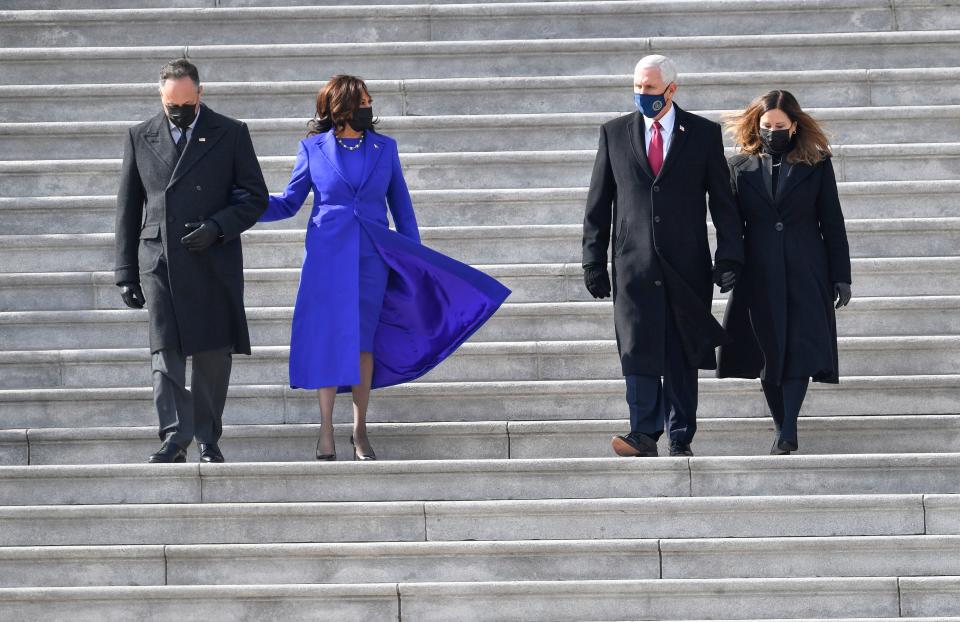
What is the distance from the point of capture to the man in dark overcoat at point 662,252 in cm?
856

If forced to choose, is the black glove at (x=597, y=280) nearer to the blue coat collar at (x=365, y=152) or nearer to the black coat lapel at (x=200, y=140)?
the blue coat collar at (x=365, y=152)

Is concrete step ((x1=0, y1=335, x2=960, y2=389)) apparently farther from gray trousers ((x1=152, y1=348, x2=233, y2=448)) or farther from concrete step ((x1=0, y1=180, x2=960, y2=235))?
concrete step ((x1=0, y1=180, x2=960, y2=235))

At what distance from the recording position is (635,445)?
8469 mm

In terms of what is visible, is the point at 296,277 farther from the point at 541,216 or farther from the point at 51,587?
the point at 51,587

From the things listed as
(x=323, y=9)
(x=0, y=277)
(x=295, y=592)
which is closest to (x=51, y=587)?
(x=295, y=592)

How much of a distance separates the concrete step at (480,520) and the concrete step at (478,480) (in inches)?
6.2

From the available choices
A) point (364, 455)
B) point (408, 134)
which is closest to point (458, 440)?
point (364, 455)

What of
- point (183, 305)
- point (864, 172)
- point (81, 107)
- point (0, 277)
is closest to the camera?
point (183, 305)

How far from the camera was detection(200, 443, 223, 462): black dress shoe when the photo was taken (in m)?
8.62

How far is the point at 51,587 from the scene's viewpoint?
800 cm

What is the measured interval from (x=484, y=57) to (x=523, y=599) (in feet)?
15.7

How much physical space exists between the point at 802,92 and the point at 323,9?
3036 millimetres

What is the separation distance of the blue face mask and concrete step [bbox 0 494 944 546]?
1810 millimetres

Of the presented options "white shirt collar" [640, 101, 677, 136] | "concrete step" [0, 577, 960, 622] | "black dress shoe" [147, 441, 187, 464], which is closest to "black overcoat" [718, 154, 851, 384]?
"white shirt collar" [640, 101, 677, 136]
